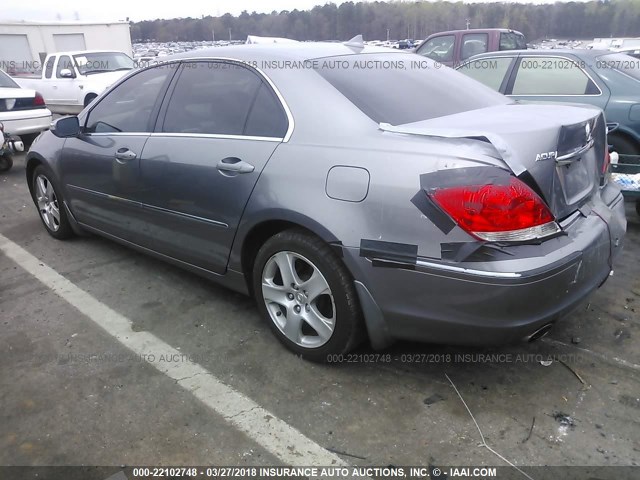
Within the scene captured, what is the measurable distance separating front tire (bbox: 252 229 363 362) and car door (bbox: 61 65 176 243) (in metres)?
1.21

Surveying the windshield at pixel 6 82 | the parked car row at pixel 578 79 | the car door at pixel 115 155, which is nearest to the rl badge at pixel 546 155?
the car door at pixel 115 155

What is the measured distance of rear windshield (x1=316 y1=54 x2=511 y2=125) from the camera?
2.62 metres

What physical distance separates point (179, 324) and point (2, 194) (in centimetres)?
465

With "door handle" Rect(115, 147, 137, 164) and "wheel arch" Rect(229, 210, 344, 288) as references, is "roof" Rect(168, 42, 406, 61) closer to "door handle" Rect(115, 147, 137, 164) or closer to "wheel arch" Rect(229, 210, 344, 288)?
"door handle" Rect(115, 147, 137, 164)

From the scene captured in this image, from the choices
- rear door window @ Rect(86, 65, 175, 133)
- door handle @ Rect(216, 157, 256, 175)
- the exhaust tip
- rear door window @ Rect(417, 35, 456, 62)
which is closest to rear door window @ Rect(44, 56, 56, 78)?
rear door window @ Rect(417, 35, 456, 62)

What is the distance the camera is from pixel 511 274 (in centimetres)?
204

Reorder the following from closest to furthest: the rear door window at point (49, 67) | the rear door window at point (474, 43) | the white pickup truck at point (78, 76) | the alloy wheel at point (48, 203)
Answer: the alloy wheel at point (48, 203), the rear door window at point (474, 43), the white pickup truck at point (78, 76), the rear door window at point (49, 67)

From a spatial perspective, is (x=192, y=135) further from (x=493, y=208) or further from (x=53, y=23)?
(x=53, y=23)

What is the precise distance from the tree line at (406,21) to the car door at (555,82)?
371 inches

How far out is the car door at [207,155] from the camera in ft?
9.09

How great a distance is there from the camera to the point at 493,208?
2.05 m

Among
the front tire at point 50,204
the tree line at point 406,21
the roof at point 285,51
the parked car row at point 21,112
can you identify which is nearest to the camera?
the roof at point 285,51

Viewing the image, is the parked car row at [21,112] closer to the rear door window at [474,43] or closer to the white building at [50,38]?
the rear door window at [474,43]

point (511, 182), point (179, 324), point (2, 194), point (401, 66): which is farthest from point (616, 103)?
point (2, 194)
